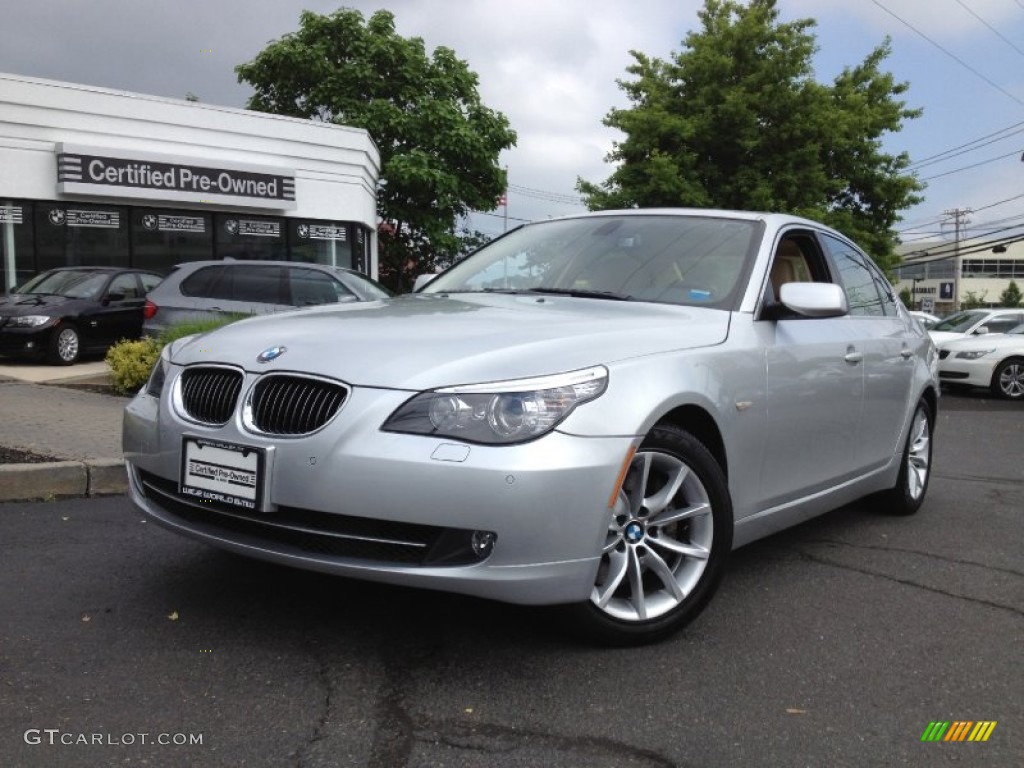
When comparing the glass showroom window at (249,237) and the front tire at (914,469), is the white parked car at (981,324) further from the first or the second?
the glass showroom window at (249,237)

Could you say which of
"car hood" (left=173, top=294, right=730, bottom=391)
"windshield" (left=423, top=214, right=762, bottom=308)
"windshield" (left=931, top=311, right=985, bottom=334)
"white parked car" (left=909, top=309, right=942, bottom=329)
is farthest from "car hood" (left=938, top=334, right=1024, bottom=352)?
"car hood" (left=173, top=294, right=730, bottom=391)

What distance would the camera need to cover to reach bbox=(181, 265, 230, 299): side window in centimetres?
1055

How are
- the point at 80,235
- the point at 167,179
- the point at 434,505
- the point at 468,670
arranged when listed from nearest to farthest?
the point at 434,505, the point at 468,670, the point at 80,235, the point at 167,179

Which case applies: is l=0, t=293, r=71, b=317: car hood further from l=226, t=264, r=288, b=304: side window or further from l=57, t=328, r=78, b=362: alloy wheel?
l=226, t=264, r=288, b=304: side window

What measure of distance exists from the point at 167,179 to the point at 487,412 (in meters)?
17.6

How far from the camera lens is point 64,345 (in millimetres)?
12766

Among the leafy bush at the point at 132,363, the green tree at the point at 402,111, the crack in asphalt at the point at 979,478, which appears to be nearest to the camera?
the crack in asphalt at the point at 979,478

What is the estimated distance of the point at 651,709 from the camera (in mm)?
2662

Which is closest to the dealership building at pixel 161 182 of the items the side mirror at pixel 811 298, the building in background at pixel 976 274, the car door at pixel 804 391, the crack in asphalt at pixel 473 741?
the car door at pixel 804 391

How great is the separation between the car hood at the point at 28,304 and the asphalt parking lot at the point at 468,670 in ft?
30.8

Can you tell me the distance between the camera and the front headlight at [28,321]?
12438 mm

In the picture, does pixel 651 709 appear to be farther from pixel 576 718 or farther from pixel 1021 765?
pixel 1021 765

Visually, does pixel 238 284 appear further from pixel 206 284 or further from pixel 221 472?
pixel 221 472

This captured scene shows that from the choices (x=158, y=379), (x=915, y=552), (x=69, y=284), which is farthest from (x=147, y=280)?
(x=915, y=552)
